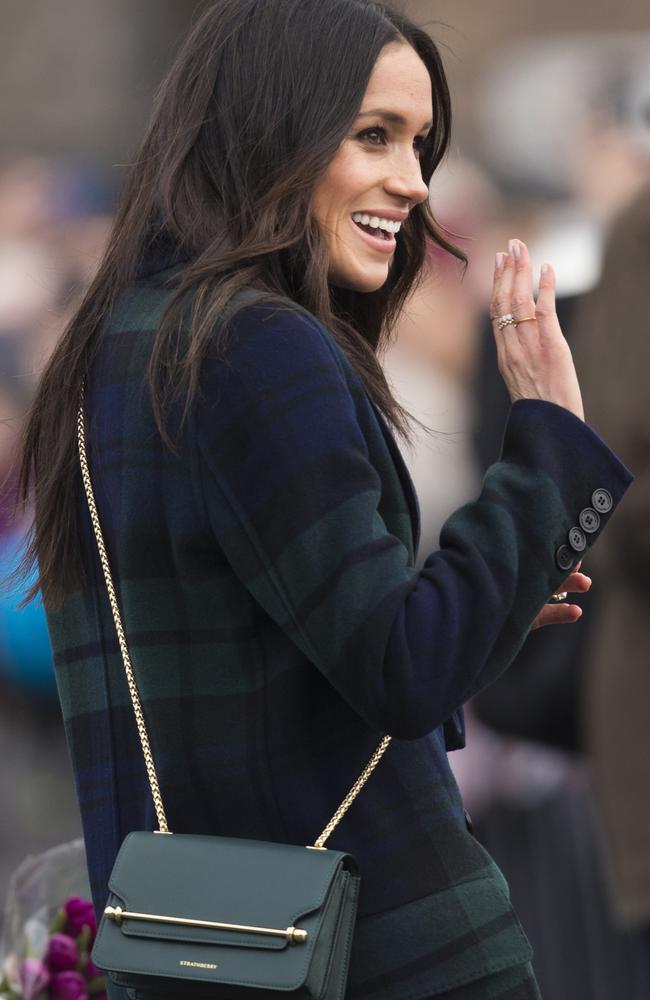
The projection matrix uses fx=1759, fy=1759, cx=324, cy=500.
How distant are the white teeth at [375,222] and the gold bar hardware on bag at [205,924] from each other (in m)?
0.77

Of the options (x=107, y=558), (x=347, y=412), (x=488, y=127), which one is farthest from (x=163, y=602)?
(x=488, y=127)

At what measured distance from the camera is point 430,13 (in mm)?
6051

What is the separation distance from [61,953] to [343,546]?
→ 1.03 metres

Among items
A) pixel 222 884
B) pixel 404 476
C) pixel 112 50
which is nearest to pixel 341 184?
pixel 404 476

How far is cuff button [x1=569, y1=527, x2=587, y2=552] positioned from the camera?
5.68 feet

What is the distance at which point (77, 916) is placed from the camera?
243 cm

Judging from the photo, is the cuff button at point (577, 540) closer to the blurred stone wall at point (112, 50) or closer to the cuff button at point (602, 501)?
the cuff button at point (602, 501)

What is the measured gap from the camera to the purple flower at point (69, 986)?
2.38 metres

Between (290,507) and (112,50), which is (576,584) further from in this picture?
(112,50)

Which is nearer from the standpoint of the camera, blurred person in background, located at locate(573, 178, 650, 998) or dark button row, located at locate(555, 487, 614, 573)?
dark button row, located at locate(555, 487, 614, 573)

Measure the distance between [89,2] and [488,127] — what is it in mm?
1529

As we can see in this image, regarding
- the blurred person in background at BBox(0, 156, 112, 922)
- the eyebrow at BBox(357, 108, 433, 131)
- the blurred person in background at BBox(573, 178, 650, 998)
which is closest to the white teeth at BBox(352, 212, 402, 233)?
the eyebrow at BBox(357, 108, 433, 131)

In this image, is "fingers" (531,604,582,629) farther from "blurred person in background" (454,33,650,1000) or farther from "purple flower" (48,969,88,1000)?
"blurred person in background" (454,33,650,1000)

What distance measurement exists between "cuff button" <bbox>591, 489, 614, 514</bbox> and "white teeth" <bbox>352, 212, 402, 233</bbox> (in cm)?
41
